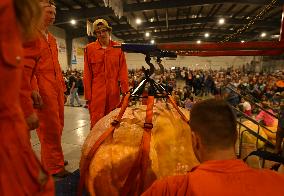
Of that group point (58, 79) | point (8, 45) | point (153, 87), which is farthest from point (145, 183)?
point (58, 79)

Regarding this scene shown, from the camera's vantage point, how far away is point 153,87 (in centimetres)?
266

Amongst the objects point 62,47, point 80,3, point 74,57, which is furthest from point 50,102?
point 74,57

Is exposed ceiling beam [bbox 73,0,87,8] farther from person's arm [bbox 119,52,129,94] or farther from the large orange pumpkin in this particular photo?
the large orange pumpkin

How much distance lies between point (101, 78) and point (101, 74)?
6cm

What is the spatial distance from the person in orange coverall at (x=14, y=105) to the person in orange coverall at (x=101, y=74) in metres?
3.34

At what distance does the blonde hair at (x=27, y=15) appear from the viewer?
3.70ft

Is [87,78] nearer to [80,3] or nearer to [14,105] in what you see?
[14,105]

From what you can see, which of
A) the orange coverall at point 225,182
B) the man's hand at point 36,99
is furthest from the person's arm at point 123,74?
the orange coverall at point 225,182

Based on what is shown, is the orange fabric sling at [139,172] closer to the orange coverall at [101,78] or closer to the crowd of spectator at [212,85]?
the orange coverall at [101,78]

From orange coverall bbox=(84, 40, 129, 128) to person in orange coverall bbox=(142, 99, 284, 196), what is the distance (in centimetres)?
308

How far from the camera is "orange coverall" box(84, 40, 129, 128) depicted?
14.9 ft

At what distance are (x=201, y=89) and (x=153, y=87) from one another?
17.3 meters

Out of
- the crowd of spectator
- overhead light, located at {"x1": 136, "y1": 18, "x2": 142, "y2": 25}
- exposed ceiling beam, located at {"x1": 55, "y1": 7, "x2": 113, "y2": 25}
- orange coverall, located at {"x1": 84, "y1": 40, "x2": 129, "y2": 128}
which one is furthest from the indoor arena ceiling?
the crowd of spectator

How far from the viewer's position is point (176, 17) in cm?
2441
